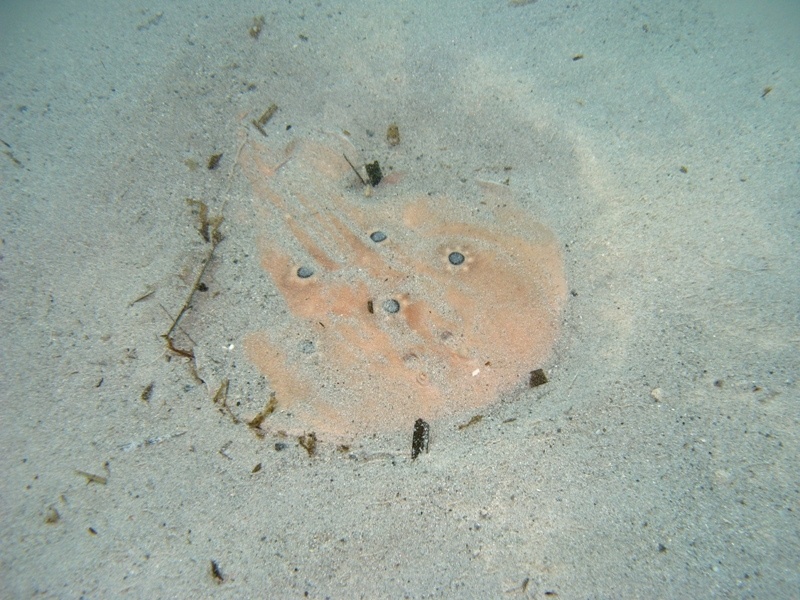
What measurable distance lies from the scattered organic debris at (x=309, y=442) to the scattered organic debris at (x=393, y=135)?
7.74 ft

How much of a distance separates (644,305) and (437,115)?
7.18ft

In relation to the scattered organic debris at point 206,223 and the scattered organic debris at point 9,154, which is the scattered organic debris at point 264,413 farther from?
the scattered organic debris at point 9,154

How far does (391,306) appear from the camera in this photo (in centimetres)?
298

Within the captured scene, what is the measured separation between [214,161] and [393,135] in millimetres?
1445

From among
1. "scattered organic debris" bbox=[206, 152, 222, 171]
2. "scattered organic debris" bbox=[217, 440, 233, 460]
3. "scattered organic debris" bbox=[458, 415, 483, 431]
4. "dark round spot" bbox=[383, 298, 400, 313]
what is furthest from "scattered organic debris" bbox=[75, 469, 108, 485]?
"scattered organic debris" bbox=[206, 152, 222, 171]

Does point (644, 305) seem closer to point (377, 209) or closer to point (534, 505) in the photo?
point (534, 505)

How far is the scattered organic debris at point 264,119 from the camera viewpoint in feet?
11.7

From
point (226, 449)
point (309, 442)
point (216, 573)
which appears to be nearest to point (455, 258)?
point (309, 442)

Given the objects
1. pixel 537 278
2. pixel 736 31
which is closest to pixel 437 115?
pixel 537 278

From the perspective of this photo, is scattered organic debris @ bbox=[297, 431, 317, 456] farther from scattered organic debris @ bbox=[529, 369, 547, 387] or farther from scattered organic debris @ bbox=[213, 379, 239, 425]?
scattered organic debris @ bbox=[529, 369, 547, 387]

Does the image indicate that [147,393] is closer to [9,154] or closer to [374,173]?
[374,173]

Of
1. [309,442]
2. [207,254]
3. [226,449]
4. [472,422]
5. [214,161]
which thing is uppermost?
[214,161]

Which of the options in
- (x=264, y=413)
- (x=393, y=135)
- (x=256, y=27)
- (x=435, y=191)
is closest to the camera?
(x=264, y=413)

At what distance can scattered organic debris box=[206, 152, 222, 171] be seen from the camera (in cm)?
342
